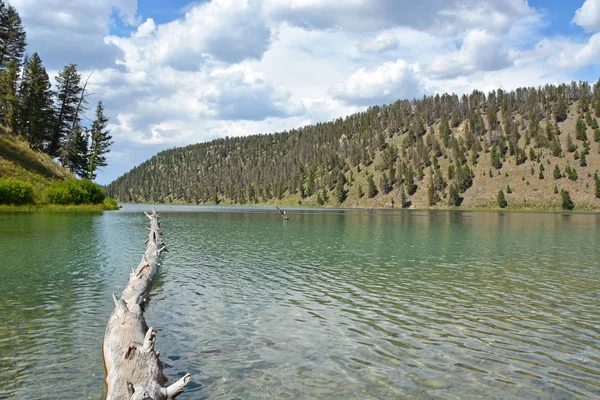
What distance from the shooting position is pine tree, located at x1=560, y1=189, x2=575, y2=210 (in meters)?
155

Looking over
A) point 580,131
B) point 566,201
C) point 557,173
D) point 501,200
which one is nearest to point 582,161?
point 557,173

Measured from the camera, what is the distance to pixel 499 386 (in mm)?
9633

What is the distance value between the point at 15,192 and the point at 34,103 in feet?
86.4

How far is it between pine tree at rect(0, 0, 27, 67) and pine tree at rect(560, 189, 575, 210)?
17022 centimetres

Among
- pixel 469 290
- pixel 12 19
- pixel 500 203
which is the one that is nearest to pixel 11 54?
pixel 12 19

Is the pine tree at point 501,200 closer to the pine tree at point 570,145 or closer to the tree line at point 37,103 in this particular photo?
the pine tree at point 570,145

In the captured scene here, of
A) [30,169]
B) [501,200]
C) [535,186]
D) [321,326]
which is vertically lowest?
[321,326]

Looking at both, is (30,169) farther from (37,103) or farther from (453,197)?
(453,197)

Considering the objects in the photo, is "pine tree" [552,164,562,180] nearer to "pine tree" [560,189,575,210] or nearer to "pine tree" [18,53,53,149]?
"pine tree" [560,189,575,210]

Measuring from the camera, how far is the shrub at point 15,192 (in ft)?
219

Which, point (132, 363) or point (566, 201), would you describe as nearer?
point (132, 363)

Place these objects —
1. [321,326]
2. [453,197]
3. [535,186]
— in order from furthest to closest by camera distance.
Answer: [453,197] < [535,186] < [321,326]

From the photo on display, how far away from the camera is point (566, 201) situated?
155500 mm

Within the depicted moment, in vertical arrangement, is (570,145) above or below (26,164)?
above
